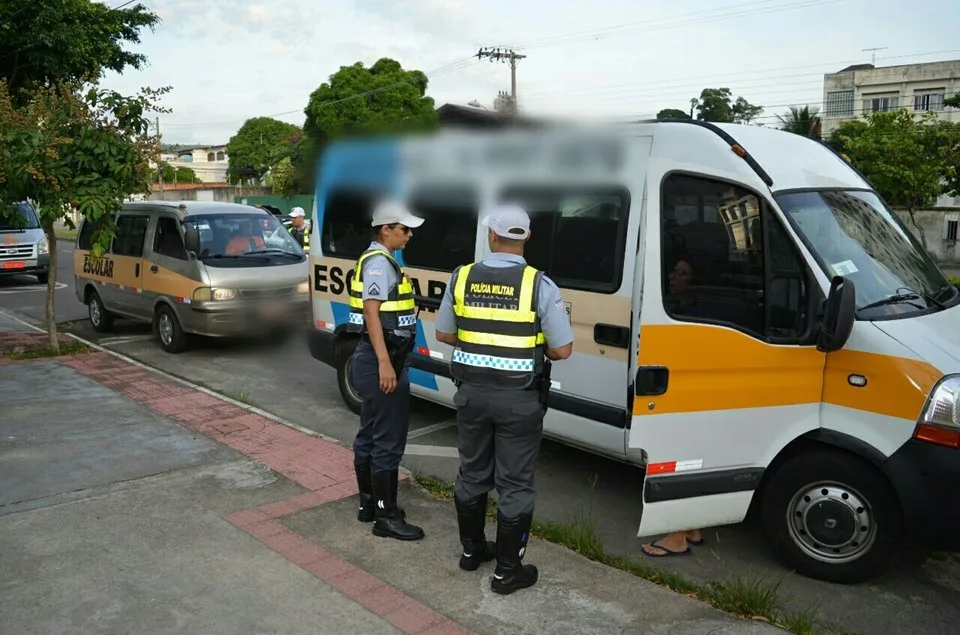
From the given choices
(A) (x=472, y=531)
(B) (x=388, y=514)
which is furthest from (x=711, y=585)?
(B) (x=388, y=514)

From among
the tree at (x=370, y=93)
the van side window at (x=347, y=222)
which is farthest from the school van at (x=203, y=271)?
the tree at (x=370, y=93)

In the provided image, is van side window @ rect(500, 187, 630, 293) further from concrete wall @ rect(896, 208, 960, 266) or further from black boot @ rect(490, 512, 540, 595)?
concrete wall @ rect(896, 208, 960, 266)

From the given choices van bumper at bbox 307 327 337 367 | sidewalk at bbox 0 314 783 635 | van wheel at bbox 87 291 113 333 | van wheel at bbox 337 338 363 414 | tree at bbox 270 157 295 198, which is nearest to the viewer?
sidewalk at bbox 0 314 783 635

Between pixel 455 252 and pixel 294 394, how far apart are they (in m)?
3.02

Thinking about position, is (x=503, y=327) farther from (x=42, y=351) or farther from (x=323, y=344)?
(x=42, y=351)

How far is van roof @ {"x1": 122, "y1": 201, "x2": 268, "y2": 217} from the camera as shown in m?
10.2

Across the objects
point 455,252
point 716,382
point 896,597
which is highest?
point 455,252

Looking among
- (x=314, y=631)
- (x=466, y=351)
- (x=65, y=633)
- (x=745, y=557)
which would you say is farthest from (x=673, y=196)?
(x=65, y=633)

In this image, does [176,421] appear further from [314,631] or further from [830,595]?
[830,595]

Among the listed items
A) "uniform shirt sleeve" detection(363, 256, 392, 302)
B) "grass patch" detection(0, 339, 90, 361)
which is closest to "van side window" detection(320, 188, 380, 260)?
"uniform shirt sleeve" detection(363, 256, 392, 302)

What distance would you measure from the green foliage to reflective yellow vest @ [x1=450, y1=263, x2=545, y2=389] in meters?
22.9

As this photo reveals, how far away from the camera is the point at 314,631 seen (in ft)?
11.5

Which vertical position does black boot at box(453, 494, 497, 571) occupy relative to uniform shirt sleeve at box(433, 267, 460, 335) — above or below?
below

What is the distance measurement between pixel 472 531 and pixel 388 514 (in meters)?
0.68
